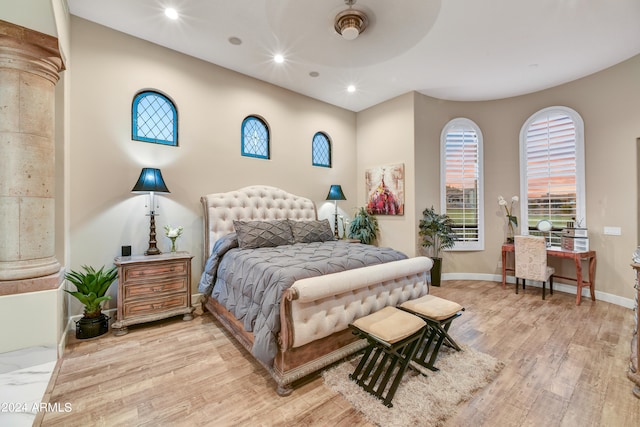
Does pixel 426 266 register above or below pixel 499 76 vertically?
below

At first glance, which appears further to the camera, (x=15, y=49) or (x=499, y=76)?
(x=499, y=76)

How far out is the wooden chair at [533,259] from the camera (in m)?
4.01

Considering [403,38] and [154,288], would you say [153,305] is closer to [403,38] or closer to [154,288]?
[154,288]

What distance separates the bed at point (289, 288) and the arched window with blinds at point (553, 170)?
124 inches

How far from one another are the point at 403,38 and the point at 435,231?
3.01 meters

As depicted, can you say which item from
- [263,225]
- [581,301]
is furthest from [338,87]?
[581,301]

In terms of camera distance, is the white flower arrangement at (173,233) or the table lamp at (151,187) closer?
the table lamp at (151,187)

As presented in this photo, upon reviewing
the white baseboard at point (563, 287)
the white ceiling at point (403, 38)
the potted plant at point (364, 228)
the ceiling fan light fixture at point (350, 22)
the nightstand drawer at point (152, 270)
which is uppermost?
the white ceiling at point (403, 38)

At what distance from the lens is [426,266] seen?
3.00 meters

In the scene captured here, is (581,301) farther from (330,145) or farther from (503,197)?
(330,145)

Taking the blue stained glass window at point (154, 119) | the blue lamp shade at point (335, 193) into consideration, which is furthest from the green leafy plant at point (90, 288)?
the blue lamp shade at point (335, 193)

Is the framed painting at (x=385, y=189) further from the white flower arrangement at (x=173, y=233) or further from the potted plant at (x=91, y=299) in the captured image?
the potted plant at (x=91, y=299)

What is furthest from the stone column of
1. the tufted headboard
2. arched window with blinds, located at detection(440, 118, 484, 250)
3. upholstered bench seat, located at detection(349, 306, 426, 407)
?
arched window with blinds, located at detection(440, 118, 484, 250)

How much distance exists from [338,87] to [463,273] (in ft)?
13.6
